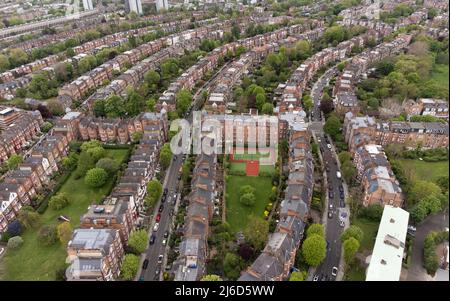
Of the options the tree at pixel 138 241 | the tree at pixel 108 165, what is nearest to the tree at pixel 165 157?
the tree at pixel 108 165

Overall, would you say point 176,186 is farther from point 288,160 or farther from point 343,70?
point 343,70

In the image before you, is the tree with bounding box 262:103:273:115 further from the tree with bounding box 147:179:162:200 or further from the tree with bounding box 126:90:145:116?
the tree with bounding box 147:179:162:200

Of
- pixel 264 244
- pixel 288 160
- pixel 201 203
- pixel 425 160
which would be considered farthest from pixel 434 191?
pixel 201 203

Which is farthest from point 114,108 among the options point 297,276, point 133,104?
point 297,276

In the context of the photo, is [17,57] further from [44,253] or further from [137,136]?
[44,253]

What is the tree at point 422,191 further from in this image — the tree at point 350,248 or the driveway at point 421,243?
the tree at point 350,248

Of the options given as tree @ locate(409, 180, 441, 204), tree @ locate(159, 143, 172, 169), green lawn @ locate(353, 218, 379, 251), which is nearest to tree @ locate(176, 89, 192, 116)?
tree @ locate(159, 143, 172, 169)
